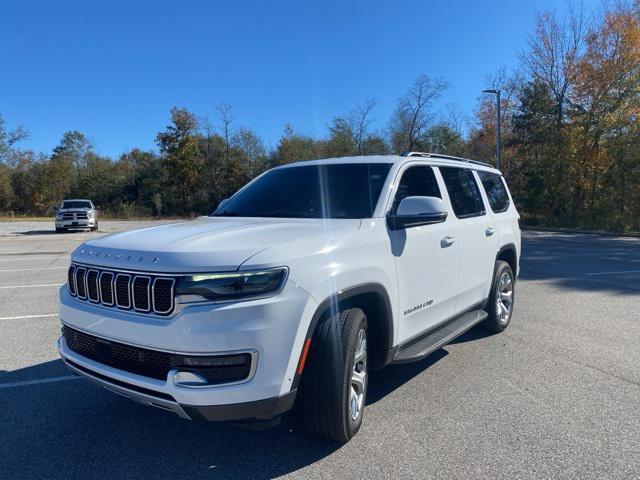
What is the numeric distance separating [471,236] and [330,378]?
254cm

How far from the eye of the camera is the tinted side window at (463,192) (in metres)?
4.62

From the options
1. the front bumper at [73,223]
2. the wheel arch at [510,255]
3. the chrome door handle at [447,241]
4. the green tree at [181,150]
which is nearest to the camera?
the chrome door handle at [447,241]

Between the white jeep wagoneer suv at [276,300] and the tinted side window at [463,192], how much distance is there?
19.7 inches

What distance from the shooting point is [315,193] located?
4.04 meters

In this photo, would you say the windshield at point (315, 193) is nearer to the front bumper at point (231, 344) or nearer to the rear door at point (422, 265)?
the rear door at point (422, 265)

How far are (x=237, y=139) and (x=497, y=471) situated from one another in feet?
168

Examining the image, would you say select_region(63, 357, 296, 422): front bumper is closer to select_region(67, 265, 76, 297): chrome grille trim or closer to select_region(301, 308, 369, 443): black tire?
select_region(301, 308, 369, 443): black tire

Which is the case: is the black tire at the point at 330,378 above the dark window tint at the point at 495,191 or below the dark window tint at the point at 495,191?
below

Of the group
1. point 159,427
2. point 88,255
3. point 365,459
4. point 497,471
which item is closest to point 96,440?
point 159,427

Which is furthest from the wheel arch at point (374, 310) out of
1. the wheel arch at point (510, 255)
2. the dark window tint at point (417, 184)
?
the wheel arch at point (510, 255)

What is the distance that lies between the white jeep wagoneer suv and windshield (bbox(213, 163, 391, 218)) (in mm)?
18

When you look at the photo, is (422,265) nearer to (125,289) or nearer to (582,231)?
(125,289)

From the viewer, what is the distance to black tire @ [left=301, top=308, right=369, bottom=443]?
9.15ft

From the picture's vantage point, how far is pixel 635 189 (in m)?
25.0
